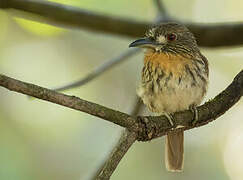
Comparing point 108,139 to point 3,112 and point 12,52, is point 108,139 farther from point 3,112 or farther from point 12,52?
point 12,52

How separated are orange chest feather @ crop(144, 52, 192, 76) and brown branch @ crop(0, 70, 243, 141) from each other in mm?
539

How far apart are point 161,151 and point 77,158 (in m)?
0.73

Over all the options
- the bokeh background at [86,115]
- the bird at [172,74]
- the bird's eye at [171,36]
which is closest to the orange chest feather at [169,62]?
the bird at [172,74]

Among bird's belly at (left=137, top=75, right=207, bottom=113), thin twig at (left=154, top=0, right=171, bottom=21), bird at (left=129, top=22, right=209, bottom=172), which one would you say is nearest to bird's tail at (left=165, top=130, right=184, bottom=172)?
bird at (left=129, top=22, right=209, bottom=172)

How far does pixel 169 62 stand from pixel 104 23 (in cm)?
69

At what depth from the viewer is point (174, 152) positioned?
353 cm

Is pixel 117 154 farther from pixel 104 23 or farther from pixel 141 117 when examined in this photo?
pixel 104 23

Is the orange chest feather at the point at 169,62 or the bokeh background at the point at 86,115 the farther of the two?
the bokeh background at the point at 86,115

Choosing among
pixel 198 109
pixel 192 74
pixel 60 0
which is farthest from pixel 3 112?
pixel 198 109

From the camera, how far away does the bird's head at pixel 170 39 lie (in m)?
3.35

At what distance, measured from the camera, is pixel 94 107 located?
7.18 feet

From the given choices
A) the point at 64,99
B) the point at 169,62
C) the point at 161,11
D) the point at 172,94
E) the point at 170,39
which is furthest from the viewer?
the point at 161,11

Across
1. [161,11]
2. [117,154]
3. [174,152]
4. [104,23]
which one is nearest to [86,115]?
[104,23]

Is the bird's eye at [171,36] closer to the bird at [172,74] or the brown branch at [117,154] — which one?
the bird at [172,74]
